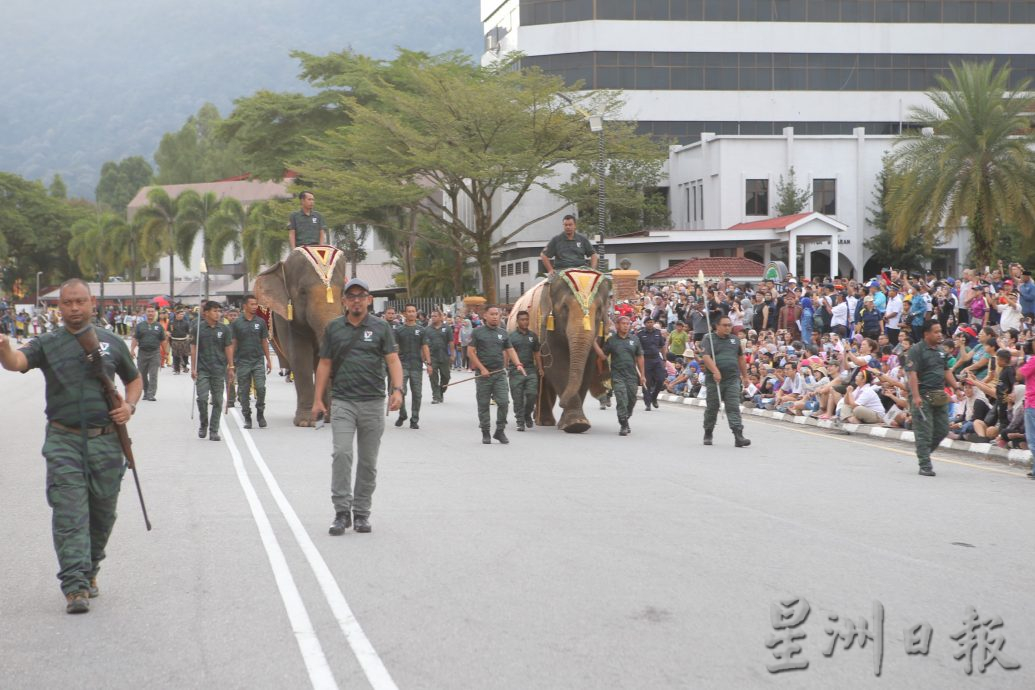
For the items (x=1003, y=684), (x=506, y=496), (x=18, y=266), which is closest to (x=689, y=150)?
(x=506, y=496)

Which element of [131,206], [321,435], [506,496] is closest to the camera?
[506,496]

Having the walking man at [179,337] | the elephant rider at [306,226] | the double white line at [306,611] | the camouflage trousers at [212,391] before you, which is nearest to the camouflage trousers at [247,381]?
the camouflage trousers at [212,391]

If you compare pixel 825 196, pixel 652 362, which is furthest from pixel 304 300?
pixel 825 196

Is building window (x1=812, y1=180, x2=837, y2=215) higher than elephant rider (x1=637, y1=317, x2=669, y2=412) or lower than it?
higher

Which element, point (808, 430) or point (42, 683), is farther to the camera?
point (808, 430)

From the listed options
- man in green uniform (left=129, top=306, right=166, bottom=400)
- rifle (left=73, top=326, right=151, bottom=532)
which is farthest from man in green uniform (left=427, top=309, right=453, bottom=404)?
rifle (left=73, top=326, right=151, bottom=532)

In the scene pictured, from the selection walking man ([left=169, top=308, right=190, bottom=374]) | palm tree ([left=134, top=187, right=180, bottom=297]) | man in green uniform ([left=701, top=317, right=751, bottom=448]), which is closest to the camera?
man in green uniform ([left=701, top=317, right=751, bottom=448])

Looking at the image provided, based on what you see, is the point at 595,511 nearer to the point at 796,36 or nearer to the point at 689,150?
the point at 689,150

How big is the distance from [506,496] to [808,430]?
31.7 ft

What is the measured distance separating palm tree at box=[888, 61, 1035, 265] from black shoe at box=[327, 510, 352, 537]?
2842cm

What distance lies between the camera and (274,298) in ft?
62.6

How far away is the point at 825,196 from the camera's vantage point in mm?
53594

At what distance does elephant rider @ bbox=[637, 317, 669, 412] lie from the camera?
24.4m

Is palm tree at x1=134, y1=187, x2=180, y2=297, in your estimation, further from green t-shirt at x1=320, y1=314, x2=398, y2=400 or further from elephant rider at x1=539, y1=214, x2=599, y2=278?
green t-shirt at x1=320, y1=314, x2=398, y2=400
